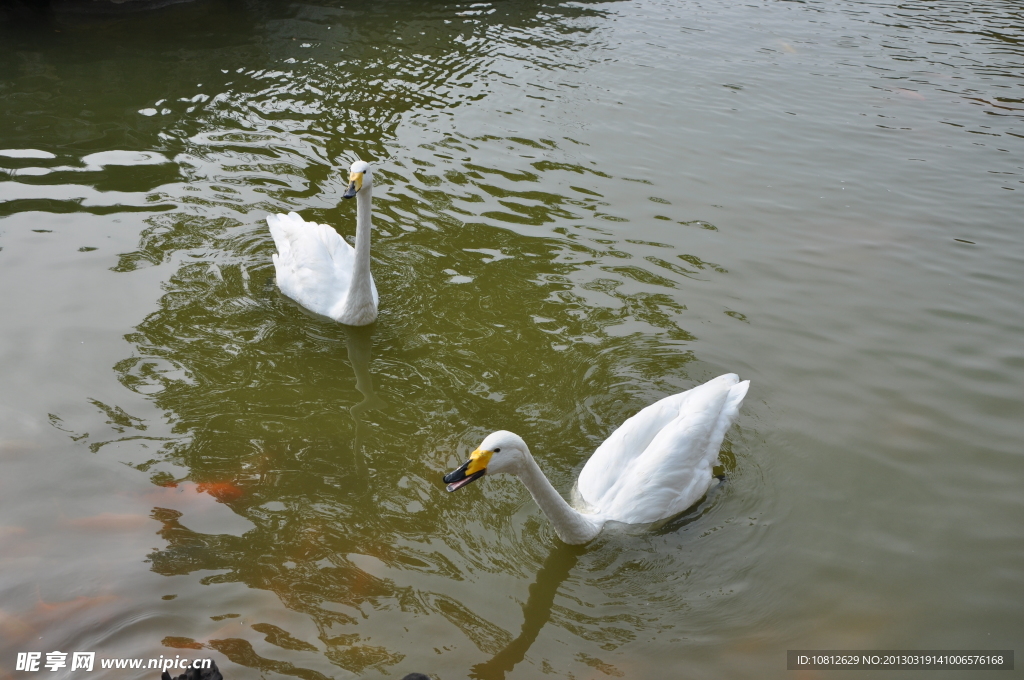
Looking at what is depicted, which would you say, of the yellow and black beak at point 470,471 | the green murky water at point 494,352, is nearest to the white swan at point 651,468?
A: the green murky water at point 494,352

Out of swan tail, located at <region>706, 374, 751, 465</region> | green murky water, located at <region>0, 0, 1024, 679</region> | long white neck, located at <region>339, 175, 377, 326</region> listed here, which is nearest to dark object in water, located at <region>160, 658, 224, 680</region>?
green murky water, located at <region>0, 0, 1024, 679</region>

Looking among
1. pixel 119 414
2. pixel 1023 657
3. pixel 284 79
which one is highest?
pixel 284 79

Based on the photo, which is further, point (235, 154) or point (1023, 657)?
point (235, 154)

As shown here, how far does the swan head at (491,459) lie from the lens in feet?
13.6

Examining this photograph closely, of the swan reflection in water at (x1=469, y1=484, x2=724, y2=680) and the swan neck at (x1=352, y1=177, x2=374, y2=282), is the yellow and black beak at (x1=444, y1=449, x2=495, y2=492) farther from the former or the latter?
the swan neck at (x1=352, y1=177, x2=374, y2=282)

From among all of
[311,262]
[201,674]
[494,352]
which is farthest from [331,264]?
[201,674]

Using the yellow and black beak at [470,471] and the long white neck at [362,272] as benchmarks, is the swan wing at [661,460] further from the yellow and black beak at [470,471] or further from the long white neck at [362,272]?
the long white neck at [362,272]

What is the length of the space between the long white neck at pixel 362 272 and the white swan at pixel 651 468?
2.55m

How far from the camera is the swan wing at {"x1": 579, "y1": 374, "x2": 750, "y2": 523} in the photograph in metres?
4.94

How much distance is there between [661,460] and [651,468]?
84 millimetres

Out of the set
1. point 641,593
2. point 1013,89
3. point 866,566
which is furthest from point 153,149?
point 1013,89

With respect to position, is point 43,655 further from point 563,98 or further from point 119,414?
point 563,98

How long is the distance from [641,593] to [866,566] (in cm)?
149

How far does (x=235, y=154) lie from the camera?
Answer: 939 centimetres
